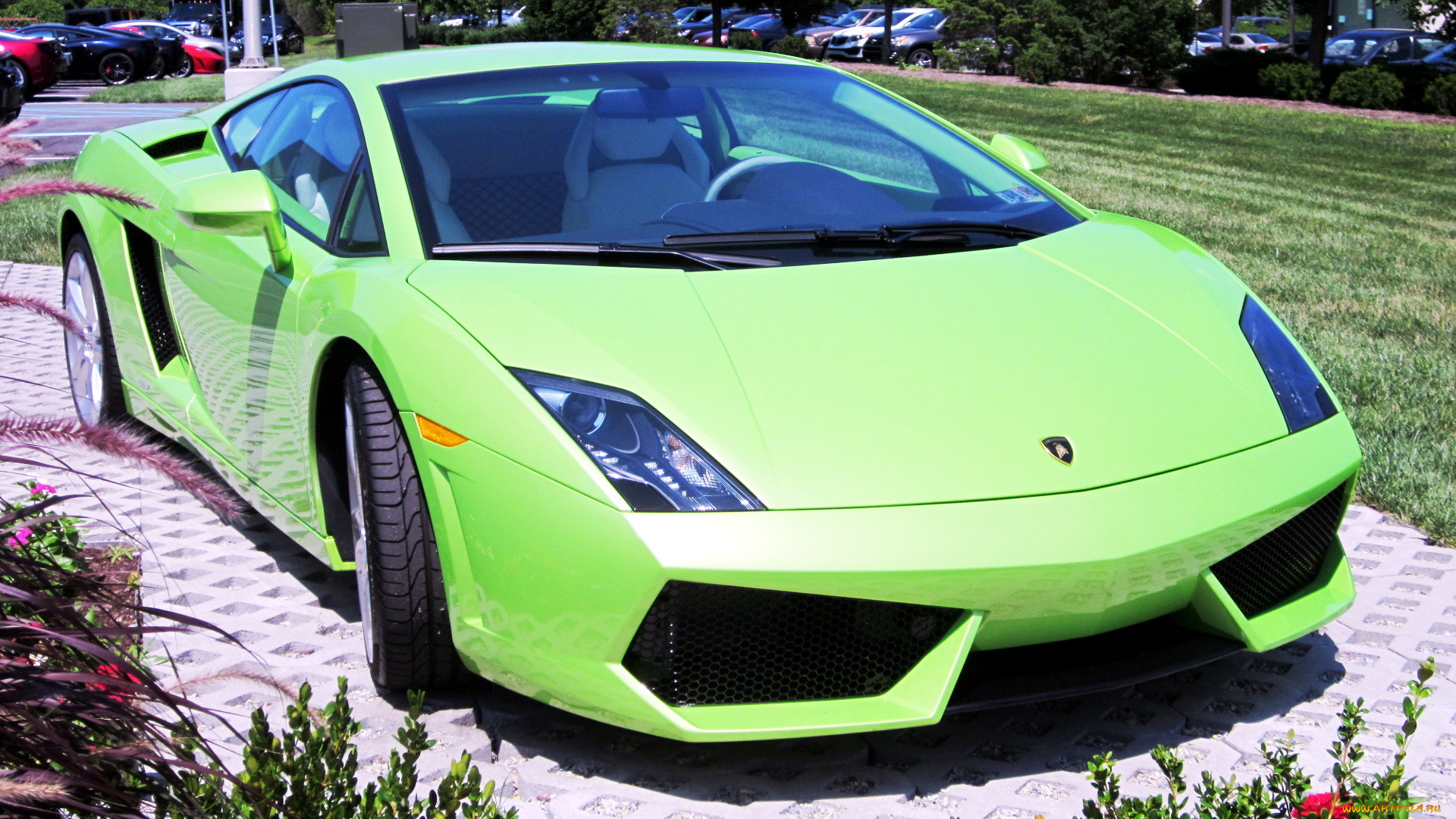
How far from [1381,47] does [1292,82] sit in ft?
18.5

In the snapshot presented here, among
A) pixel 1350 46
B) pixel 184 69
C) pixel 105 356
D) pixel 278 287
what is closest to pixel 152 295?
pixel 105 356

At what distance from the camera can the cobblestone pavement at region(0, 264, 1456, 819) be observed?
270cm

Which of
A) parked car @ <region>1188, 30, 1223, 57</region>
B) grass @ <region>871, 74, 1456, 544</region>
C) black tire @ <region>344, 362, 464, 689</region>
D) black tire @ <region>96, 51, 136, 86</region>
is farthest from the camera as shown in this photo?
parked car @ <region>1188, 30, 1223, 57</region>

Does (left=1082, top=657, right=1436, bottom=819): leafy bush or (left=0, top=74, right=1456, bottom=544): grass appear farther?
(left=0, top=74, right=1456, bottom=544): grass

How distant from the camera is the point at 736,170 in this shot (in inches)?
151

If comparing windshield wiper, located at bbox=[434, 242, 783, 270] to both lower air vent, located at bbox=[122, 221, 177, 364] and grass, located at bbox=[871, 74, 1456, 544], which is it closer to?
lower air vent, located at bbox=[122, 221, 177, 364]

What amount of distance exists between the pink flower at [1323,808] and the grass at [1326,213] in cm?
219

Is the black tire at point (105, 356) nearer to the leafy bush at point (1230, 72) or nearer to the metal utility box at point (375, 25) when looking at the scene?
the metal utility box at point (375, 25)

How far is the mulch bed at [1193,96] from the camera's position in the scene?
71.9ft

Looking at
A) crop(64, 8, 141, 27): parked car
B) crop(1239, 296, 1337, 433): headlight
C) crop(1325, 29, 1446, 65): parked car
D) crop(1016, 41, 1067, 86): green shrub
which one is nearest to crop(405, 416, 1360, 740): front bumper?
crop(1239, 296, 1337, 433): headlight

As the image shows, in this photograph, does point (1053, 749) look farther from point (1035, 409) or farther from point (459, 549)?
point (459, 549)

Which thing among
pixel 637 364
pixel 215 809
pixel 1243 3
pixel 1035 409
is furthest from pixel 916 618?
pixel 1243 3

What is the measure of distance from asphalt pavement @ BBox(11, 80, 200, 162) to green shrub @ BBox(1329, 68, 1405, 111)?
59.8 ft

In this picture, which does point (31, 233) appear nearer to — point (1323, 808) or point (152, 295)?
point (152, 295)
